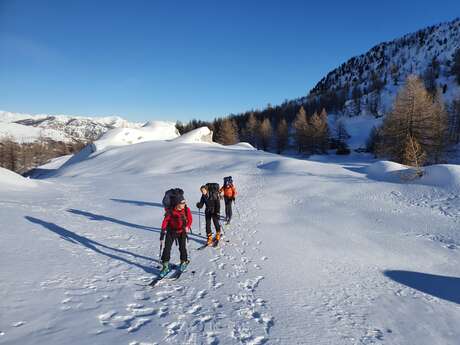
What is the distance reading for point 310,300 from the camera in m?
5.79

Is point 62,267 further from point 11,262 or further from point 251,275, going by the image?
→ point 251,275

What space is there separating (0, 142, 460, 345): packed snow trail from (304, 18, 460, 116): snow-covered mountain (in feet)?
323

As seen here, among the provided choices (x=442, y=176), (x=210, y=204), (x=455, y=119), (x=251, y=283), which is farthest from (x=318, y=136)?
(x=251, y=283)

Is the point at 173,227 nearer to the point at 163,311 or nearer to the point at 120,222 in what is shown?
the point at 163,311

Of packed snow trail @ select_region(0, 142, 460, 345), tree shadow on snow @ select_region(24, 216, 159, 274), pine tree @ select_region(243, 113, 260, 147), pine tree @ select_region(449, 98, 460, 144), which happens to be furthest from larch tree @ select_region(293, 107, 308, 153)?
tree shadow on snow @ select_region(24, 216, 159, 274)

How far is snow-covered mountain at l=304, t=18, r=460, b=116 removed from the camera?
113m

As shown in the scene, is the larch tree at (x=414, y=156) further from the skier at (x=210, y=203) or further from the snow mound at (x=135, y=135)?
the snow mound at (x=135, y=135)

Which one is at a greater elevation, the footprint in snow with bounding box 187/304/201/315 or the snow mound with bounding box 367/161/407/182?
the snow mound with bounding box 367/161/407/182

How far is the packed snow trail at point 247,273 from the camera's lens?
15.0 ft

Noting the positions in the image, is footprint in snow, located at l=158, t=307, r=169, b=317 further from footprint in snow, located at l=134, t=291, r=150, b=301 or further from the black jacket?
the black jacket

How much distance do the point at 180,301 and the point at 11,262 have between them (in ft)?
14.9

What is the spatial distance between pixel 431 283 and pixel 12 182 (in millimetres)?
22764

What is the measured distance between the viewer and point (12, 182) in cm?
1784

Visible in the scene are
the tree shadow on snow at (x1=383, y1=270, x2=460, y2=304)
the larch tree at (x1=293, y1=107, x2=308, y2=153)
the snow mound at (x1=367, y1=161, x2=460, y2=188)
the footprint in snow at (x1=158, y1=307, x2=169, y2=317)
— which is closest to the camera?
the footprint in snow at (x1=158, y1=307, x2=169, y2=317)
